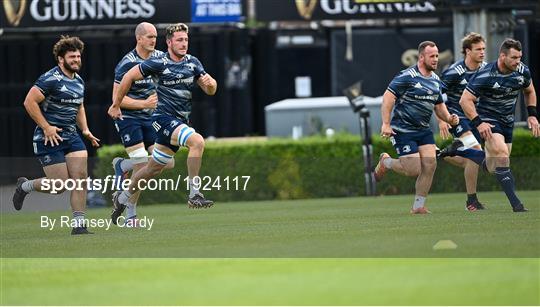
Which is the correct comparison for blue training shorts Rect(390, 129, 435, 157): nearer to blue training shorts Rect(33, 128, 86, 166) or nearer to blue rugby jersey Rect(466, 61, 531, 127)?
blue rugby jersey Rect(466, 61, 531, 127)

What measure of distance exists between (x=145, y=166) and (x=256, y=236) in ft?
7.29

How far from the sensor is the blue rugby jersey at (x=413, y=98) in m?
17.2

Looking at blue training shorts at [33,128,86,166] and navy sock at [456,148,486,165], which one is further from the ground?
blue training shorts at [33,128,86,166]

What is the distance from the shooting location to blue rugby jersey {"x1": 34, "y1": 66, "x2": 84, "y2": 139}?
15.8m

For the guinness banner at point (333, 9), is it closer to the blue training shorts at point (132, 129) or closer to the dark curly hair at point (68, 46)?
the blue training shorts at point (132, 129)

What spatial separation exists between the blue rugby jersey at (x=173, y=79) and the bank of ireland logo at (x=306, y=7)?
13.4 meters

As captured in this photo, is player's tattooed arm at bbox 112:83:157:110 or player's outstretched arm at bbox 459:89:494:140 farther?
player's tattooed arm at bbox 112:83:157:110

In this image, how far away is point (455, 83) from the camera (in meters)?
18.1

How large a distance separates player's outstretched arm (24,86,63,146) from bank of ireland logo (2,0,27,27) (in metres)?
14.7

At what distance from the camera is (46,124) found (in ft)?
52.1

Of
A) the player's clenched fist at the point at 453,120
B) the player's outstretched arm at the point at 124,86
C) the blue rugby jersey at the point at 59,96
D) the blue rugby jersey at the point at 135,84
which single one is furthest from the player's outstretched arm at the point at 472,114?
the blue rugby jersey at the point at 59,96

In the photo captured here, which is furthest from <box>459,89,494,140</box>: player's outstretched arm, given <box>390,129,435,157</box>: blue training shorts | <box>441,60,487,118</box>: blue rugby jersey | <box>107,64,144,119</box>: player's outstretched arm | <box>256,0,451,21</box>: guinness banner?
<box>256,0,451,21</box>: guinness banner

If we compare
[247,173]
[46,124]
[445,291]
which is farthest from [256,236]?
[247,173]

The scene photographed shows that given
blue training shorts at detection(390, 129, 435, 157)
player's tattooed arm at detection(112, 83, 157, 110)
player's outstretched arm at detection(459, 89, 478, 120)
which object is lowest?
blue training shorts at detection(390, 129, 435, 157)
